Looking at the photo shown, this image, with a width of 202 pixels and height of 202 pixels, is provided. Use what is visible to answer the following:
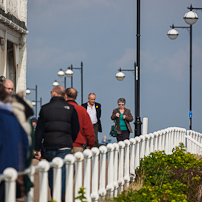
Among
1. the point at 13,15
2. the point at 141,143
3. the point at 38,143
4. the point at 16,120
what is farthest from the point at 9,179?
the point at 13,15

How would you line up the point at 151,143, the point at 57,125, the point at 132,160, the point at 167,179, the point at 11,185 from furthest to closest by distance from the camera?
1. the point at 151,143
2. the point at 132,160
3. the point at 167,179
4. the point at 57,125
5. the point at 11,185

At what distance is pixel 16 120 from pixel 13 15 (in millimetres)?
17782

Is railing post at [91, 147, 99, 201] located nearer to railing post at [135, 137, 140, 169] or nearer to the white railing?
railing post at [135, 137, 140, 169]

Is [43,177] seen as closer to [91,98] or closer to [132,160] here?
[132,160]

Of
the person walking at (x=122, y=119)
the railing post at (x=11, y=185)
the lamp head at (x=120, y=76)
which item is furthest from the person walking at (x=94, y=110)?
the lamp head at (x=120, y=76)

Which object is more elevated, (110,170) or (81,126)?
(81,126)

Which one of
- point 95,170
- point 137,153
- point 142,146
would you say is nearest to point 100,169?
point 95,170

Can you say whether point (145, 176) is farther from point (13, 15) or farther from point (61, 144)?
point (13, 15)

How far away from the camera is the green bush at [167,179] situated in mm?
9070

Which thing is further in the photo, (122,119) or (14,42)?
(14,42)

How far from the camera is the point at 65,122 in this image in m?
8.54

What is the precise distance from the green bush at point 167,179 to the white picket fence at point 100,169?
1.10 feet

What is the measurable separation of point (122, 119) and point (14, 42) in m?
9.46

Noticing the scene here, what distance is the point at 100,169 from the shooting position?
934cm
